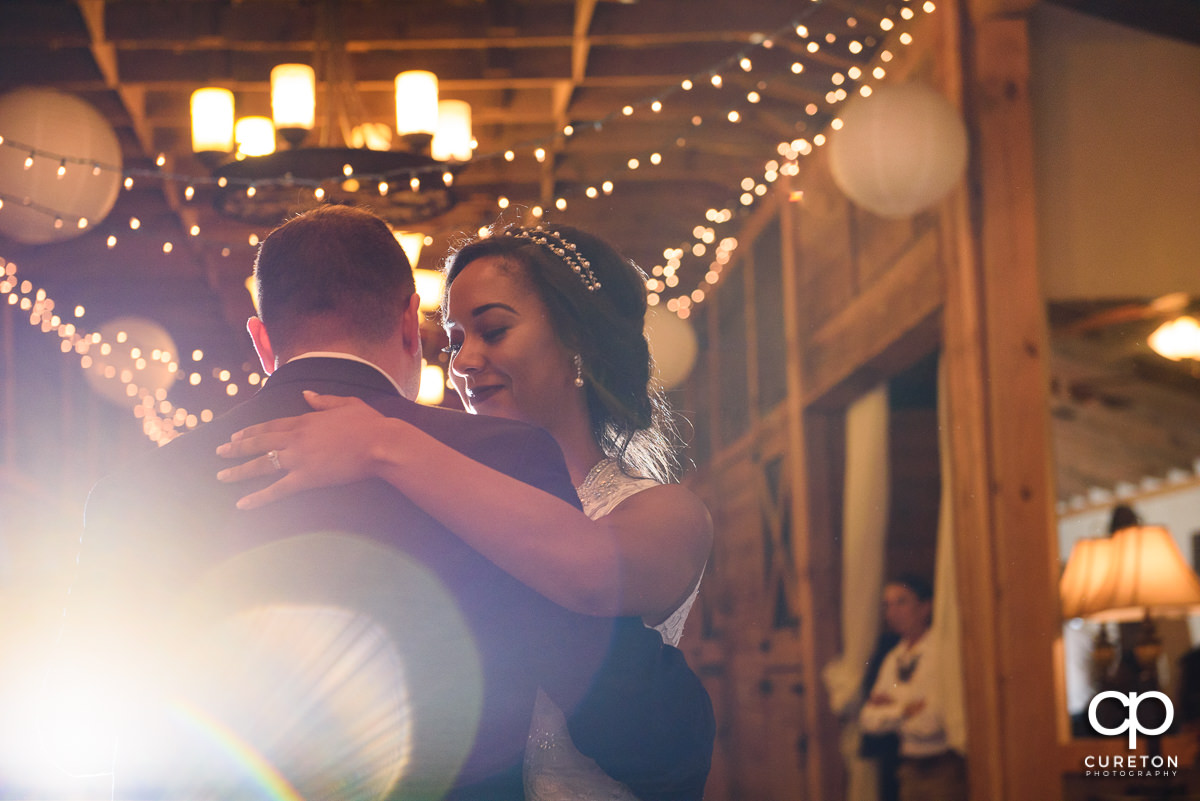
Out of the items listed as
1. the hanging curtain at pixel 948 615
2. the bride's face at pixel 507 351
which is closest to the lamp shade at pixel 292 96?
the bride's face at pixel 507 351

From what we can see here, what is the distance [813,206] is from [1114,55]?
7.41ft

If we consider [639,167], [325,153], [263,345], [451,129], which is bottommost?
[263,345]

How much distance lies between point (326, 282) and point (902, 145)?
2771mm

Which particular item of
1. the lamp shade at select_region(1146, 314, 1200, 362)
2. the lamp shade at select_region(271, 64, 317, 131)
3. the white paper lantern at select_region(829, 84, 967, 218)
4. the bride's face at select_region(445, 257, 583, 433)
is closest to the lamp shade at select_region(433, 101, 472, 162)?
the lamp shade at select_region(271, 64, 317, 131)

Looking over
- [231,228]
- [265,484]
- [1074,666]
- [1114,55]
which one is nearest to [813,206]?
[1114,55]

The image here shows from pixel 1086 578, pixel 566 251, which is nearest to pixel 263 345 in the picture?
pixel 566 251

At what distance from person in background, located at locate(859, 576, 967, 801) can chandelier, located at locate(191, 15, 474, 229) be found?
285 cm

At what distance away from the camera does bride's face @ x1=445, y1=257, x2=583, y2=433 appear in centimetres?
213

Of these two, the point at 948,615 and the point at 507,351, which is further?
the point at 948,615

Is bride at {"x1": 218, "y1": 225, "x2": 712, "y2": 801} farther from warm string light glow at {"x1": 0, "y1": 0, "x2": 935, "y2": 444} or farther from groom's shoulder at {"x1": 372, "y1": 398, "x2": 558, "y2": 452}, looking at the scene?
warm string light glow at {"x1": 0, "y1": 0, "x2": 935, "y2": 444}

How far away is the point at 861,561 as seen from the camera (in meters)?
5.99
